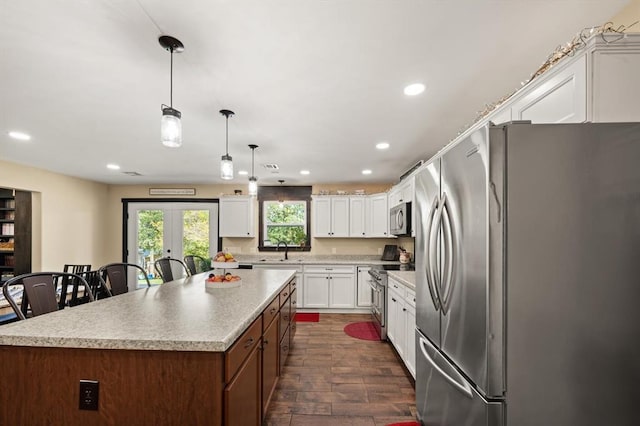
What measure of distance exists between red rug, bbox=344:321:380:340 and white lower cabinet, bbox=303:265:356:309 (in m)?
0.70

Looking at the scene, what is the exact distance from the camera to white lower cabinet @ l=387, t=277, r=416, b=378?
2.67 m

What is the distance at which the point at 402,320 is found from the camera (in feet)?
9.94

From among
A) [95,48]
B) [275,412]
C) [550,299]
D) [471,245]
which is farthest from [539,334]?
[95,48]

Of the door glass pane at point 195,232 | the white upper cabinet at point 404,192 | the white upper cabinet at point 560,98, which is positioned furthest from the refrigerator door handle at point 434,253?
the door glass pane at point 195,232

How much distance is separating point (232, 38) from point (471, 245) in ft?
5.44

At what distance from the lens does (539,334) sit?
1.15 meters

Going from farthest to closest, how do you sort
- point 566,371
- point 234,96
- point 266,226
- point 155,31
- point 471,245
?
point 266,226, point 234,96, point 155,31, point 471,245, point 566,371

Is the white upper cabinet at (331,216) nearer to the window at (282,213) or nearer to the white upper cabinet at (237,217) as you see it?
the window at (282,213)

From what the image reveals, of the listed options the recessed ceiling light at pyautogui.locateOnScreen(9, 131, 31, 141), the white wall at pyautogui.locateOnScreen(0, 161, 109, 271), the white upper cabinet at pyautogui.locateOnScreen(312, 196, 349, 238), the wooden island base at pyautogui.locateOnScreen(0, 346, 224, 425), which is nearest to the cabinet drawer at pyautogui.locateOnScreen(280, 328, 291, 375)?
the wooden island base at pyautogui.locateOnScreen(0, 346, 224, 425)

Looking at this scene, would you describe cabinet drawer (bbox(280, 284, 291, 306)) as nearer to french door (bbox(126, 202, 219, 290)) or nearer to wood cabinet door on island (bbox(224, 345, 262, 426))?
wood cabinet door on island (bbox(224, 345, 262, 426))

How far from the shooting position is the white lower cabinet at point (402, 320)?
2.67 meters

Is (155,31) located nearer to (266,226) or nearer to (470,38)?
(470,38)

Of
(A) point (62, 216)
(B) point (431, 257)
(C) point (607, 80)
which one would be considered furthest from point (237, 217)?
(C) point (607, 80)

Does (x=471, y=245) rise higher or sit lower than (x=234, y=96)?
lower
